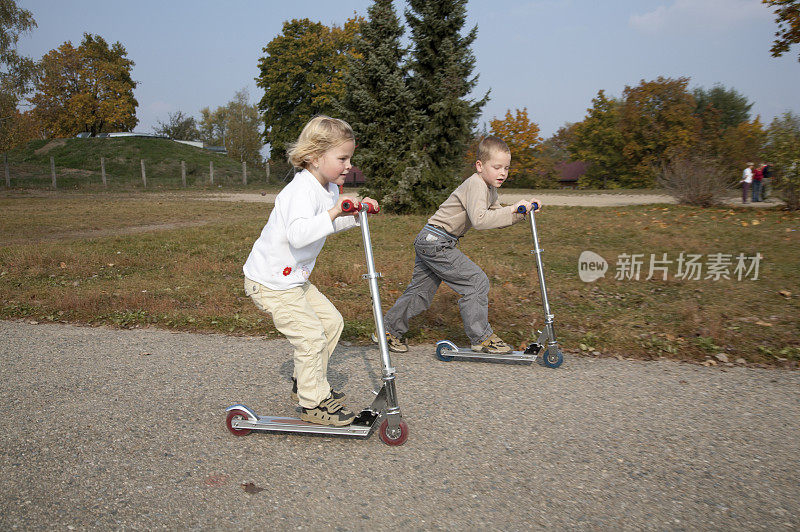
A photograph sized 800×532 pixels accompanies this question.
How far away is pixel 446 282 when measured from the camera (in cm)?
480

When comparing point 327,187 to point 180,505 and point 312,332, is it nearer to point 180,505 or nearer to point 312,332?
point 312,332

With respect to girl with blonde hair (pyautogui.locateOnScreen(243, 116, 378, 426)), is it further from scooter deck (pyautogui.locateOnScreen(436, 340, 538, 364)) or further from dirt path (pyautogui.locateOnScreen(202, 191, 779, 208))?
dirt path (pyautogui.locateOnScreen(202, 191, 779, 208))

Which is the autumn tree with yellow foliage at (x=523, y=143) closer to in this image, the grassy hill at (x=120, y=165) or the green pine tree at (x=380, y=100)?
the grassy hill at (x=120, y=165)

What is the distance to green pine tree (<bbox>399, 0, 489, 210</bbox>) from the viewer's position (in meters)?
15.2

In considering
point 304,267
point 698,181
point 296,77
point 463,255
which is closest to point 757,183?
point 698,181

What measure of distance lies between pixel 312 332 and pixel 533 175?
44.8 metres

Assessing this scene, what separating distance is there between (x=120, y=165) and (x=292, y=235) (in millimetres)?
45501

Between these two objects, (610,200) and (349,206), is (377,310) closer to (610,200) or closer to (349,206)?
(349,206)

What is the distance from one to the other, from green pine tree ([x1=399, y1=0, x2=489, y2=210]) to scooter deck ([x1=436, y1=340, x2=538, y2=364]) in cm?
1095

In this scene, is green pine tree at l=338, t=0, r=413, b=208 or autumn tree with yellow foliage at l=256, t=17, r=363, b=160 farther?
autumn tree with yellow foliage at l=256, t=17, r=363, b=160

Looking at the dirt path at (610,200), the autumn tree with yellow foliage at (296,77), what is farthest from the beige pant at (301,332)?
the autumn tree with yellow foliage at (296,77)

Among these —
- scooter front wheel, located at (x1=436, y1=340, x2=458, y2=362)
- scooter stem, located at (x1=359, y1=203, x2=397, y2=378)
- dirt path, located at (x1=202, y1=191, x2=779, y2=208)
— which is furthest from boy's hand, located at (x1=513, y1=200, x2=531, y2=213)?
dirt path, located at (x1=202, y1=191, x2=779, y2=208)

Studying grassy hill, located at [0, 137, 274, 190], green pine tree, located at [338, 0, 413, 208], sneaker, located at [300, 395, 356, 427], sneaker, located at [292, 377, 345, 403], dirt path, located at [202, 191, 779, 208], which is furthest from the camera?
grassy hill, located at [0, 137, 274, 190]

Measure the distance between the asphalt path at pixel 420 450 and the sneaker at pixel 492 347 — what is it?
13 centimetres
